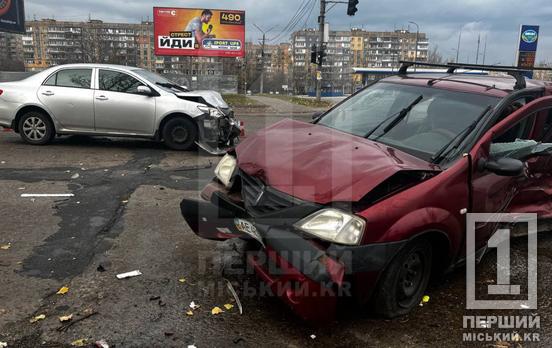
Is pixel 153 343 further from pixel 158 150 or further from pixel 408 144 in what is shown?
pixel 158 150

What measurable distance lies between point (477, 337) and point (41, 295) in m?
3.10

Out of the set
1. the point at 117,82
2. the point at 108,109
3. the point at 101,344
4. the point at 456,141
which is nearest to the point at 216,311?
the point at 101,344

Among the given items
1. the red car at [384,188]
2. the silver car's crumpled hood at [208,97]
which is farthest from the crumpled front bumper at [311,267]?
the silver car's crumpled hood at [208,97]

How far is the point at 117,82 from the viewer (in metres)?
9.11

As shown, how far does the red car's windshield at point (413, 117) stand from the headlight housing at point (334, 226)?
101cm

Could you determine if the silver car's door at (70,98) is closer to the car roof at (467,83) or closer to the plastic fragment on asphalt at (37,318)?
the car roof at (467,83)

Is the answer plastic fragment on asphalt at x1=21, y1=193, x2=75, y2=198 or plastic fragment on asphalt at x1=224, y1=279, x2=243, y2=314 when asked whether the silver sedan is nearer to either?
plastic fragment on asphalt at x1=21, y1=193, x2=75, y2=198

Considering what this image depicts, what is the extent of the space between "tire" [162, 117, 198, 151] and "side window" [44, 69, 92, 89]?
1815 millimetres

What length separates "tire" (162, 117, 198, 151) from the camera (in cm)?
914

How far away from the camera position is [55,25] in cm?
9100

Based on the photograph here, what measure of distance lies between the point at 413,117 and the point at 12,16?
1236 inches

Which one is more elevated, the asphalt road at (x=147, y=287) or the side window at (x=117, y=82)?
the side window at (x=117, y=82)

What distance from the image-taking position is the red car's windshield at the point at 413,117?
3.70m

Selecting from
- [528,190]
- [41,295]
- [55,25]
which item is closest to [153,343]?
[41,295]
